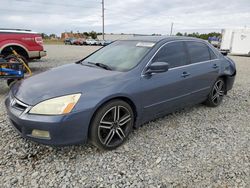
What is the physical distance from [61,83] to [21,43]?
543 cm

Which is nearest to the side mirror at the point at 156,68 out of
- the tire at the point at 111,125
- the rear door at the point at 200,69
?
the tire at the point at 111,125

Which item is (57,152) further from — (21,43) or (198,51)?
(21,43)

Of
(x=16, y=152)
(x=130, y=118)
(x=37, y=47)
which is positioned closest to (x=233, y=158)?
(x=130, y=118)

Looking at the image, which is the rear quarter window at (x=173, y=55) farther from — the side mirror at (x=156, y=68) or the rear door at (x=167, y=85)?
the side mirror at (x=156, y=68)

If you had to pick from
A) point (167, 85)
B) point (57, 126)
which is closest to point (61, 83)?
point (57, 126)

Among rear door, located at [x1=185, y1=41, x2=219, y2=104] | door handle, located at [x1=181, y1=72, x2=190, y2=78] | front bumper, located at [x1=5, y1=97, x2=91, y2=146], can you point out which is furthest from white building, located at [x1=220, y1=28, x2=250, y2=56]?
front bumper, located at [x1=5, y1=97, x2=91, y2=146]

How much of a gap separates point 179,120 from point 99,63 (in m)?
1.83

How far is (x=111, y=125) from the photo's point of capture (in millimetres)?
2689

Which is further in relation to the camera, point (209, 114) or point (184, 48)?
point (209, 114)

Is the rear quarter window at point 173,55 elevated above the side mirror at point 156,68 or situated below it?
above

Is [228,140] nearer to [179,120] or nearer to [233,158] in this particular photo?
[233,158]

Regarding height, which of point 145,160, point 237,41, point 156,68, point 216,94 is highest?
point 237,41

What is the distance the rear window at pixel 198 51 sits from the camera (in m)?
3.80

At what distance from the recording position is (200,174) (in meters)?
2.35
